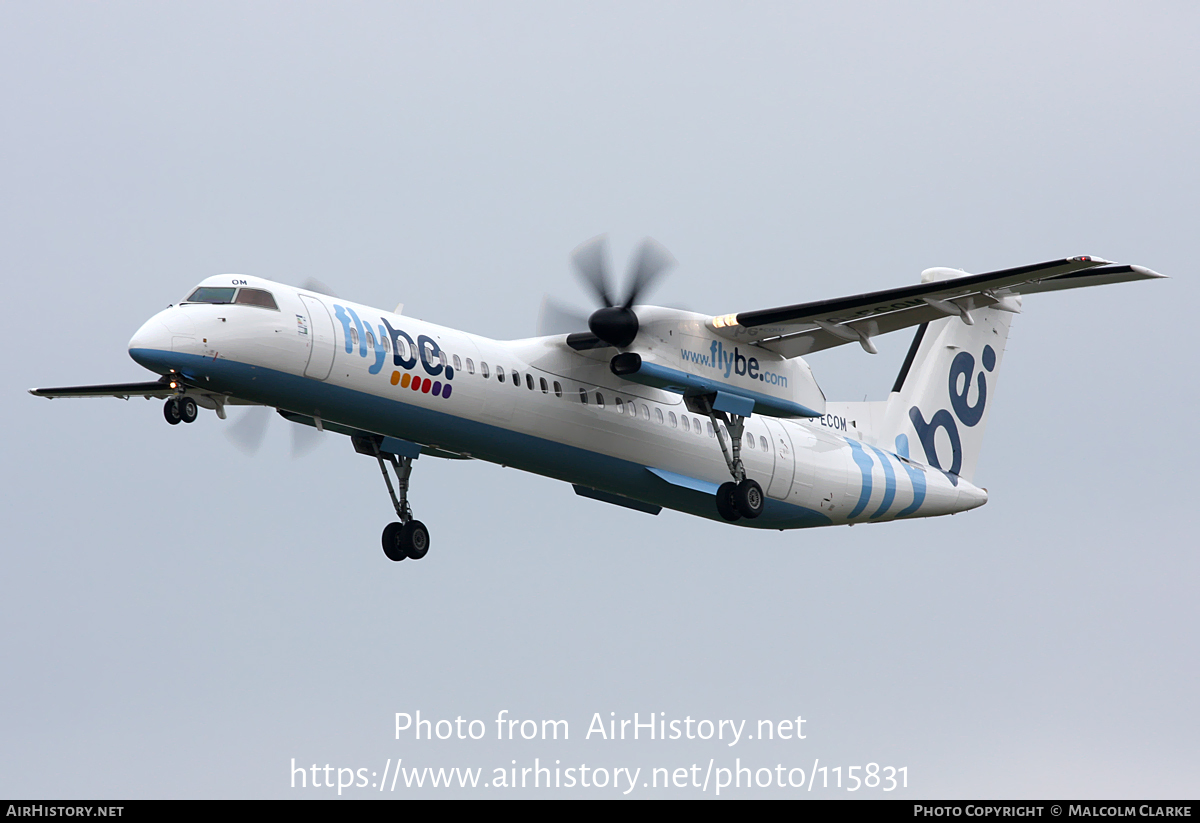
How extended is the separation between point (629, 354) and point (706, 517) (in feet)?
13.3

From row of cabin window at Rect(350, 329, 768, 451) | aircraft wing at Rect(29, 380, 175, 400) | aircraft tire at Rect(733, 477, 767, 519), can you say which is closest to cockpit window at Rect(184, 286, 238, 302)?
row of cabin window at Rect(350, 329, 768, 451)

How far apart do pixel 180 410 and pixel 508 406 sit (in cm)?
454

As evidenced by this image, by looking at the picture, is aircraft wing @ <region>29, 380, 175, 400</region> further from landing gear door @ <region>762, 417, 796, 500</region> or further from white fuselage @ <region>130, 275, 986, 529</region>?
landing gear door @ <region>762, 417, 796, 500</region>

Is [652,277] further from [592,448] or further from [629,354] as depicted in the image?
[592,448]

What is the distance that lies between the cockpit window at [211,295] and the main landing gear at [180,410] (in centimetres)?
123

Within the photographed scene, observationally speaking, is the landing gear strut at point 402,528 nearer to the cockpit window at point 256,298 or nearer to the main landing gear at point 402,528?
the main landing gear at point 402,528

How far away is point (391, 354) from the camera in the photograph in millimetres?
16891

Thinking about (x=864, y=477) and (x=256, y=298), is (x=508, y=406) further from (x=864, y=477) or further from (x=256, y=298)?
(x=864, y=477)

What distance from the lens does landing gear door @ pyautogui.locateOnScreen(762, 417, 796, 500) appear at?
21328 mm

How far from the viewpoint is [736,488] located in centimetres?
1975

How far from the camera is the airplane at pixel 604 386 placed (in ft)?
52.1

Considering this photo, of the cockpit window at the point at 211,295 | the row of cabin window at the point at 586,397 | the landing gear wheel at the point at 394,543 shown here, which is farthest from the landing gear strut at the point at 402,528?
the cockpit window at the point at 211,295

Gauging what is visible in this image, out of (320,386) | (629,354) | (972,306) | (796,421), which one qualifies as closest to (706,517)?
(796,421)

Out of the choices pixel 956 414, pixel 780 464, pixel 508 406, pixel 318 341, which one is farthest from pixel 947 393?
pixel 318 341
